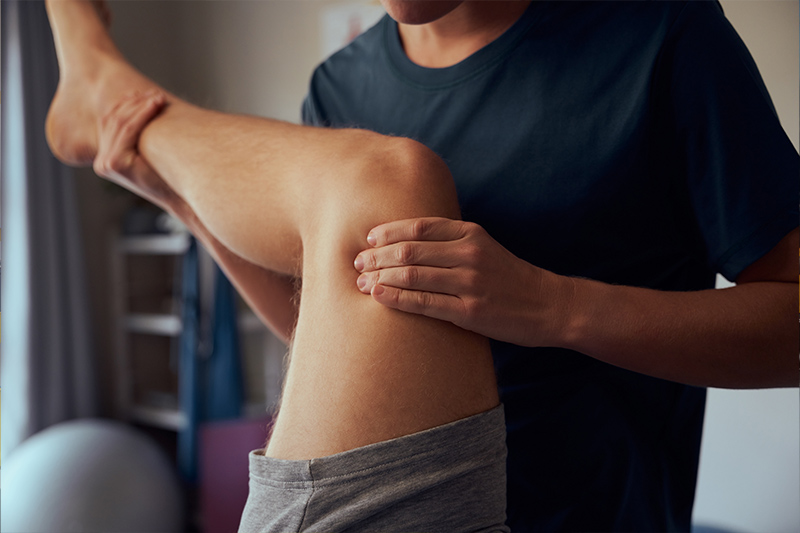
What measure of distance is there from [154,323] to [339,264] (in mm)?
2199

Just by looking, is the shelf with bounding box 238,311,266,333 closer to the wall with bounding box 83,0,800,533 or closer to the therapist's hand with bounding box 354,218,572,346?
the wall with bounding box 83,0,800,533

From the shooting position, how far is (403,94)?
77cm

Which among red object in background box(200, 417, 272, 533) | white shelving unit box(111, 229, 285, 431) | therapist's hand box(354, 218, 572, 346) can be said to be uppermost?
therapist's hand box(354, 218, 572, 346)

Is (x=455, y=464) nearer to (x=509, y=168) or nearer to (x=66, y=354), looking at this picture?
(x=509, y=168)

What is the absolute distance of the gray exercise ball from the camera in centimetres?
153

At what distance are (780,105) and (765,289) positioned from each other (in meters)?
0.43

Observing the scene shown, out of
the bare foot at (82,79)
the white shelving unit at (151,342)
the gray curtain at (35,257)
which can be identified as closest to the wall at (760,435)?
the bare foot at (82,79)

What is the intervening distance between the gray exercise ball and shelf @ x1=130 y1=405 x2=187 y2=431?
369 millimetres

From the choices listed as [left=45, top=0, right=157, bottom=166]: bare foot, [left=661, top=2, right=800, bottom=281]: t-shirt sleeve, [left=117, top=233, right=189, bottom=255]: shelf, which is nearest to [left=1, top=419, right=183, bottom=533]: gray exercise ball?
[left=117, top=233, right=189, bottom=255]: shelf

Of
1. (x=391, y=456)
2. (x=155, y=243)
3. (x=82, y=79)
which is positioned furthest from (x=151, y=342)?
(x=391, y=456)

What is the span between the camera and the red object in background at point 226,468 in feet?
6.86

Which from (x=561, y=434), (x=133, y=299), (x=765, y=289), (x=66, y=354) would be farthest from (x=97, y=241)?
(x=765, y=289)

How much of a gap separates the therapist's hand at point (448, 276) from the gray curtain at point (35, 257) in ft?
7.30

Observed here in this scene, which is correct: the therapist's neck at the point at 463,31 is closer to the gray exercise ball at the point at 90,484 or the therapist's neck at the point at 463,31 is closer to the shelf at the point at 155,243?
the gray exercise ball at the point at 90,484
